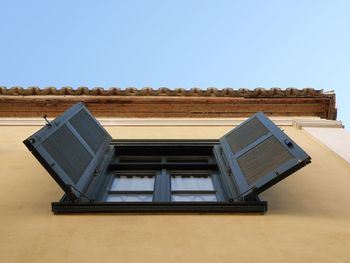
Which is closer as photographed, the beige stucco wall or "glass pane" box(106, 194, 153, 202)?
the beige stucco wall

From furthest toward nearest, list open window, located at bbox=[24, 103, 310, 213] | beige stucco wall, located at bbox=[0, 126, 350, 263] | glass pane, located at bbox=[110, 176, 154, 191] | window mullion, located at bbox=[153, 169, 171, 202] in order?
glass pane, located at bbox=[110, 176, 154, 191] < window mullion, located at bbox=[153, 169, 171, 202] < open window, located at bbox=[24, 103, 310, 213] < beige stucco wall, located at bbox=[0, 126, 350, 263]

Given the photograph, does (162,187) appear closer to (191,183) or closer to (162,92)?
(191,183)

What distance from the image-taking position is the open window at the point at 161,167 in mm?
4094

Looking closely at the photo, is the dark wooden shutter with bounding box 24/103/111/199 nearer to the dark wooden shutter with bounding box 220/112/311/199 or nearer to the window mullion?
the window mullion

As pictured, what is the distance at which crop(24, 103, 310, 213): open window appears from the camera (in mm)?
4094

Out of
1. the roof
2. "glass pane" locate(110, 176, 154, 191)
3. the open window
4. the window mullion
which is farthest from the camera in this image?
the roof

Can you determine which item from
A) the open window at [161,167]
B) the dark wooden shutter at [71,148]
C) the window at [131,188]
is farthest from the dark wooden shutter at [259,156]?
the dark wooden shutter at [71,148]

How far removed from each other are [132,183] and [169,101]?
3127 mm

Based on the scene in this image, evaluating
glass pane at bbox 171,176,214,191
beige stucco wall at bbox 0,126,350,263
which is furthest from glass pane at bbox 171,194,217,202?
beige stucco wall at bbox 0,126,350,263

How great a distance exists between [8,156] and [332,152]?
3777 mm

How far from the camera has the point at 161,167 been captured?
214 inches

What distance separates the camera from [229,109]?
8062mm
